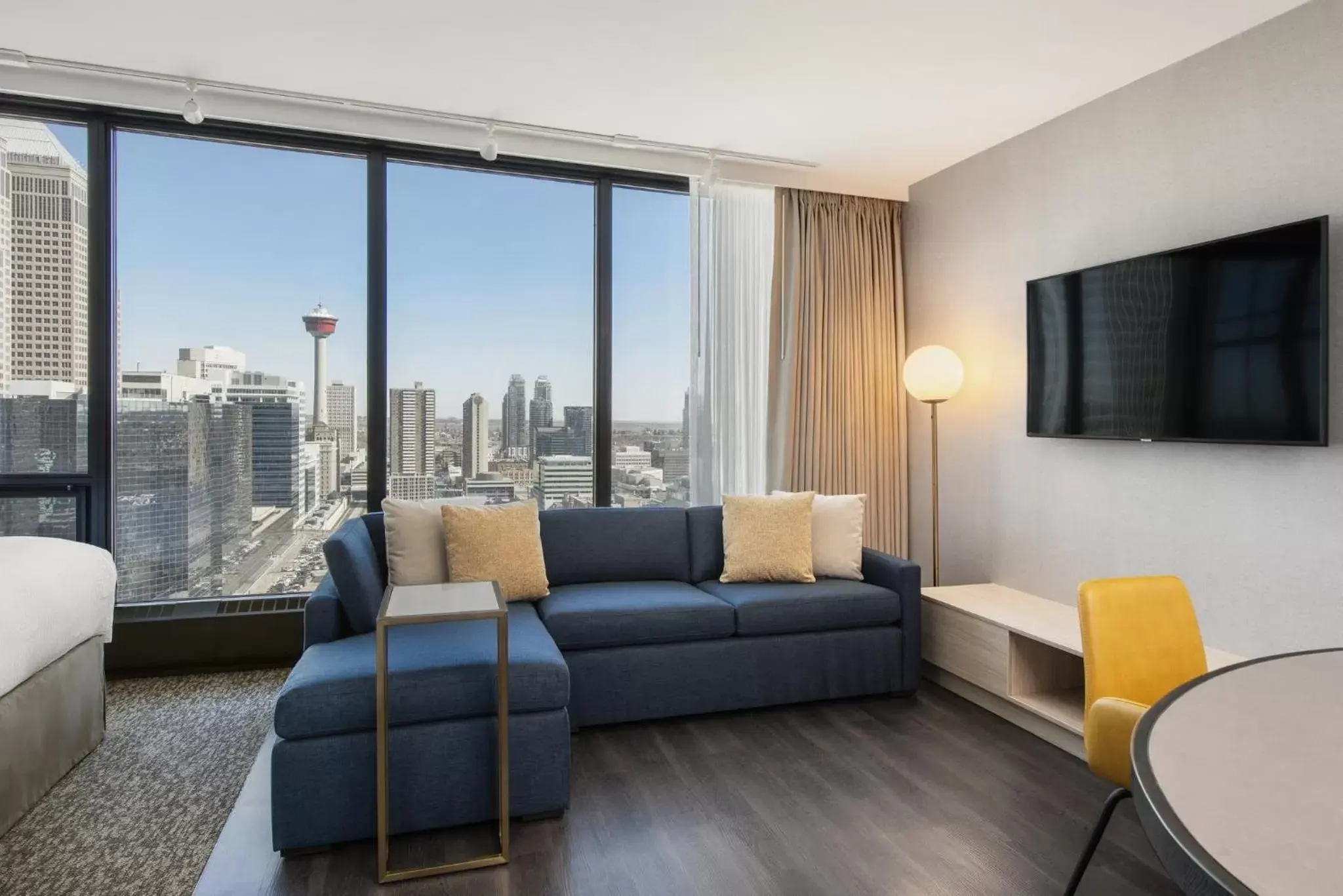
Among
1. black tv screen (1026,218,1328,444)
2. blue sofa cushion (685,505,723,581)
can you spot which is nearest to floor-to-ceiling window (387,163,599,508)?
blue sofa cushion (685,505,723,581)

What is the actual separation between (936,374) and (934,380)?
0.03 meters

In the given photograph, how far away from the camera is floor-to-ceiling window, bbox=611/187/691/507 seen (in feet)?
14.5

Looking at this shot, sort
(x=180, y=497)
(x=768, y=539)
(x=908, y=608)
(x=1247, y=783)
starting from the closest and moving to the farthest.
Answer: (x=1247, y=783) → (x=908, y=608) → (x=768, y=539) → (x=180, y=497)

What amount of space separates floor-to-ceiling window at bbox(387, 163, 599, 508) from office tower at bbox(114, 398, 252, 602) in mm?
735

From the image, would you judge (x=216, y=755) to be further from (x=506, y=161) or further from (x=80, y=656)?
(x=506, y=161)

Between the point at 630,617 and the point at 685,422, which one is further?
the point at 685,422

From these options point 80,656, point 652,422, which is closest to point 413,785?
point 80,656

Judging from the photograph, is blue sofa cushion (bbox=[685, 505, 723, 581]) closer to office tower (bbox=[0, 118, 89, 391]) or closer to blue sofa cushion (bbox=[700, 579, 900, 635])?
blue sofa cushion (bbox=[700, 579, 900, 635])

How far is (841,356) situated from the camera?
4.56m

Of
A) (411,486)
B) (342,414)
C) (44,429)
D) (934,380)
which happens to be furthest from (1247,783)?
(44,429)

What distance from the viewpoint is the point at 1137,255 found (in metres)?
3.16

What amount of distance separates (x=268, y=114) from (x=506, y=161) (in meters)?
1.13

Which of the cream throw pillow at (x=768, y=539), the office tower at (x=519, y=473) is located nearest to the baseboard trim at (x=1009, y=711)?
the cream throw pillow at (x=768, y=539)

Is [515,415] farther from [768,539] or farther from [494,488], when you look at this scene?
[768,539]
